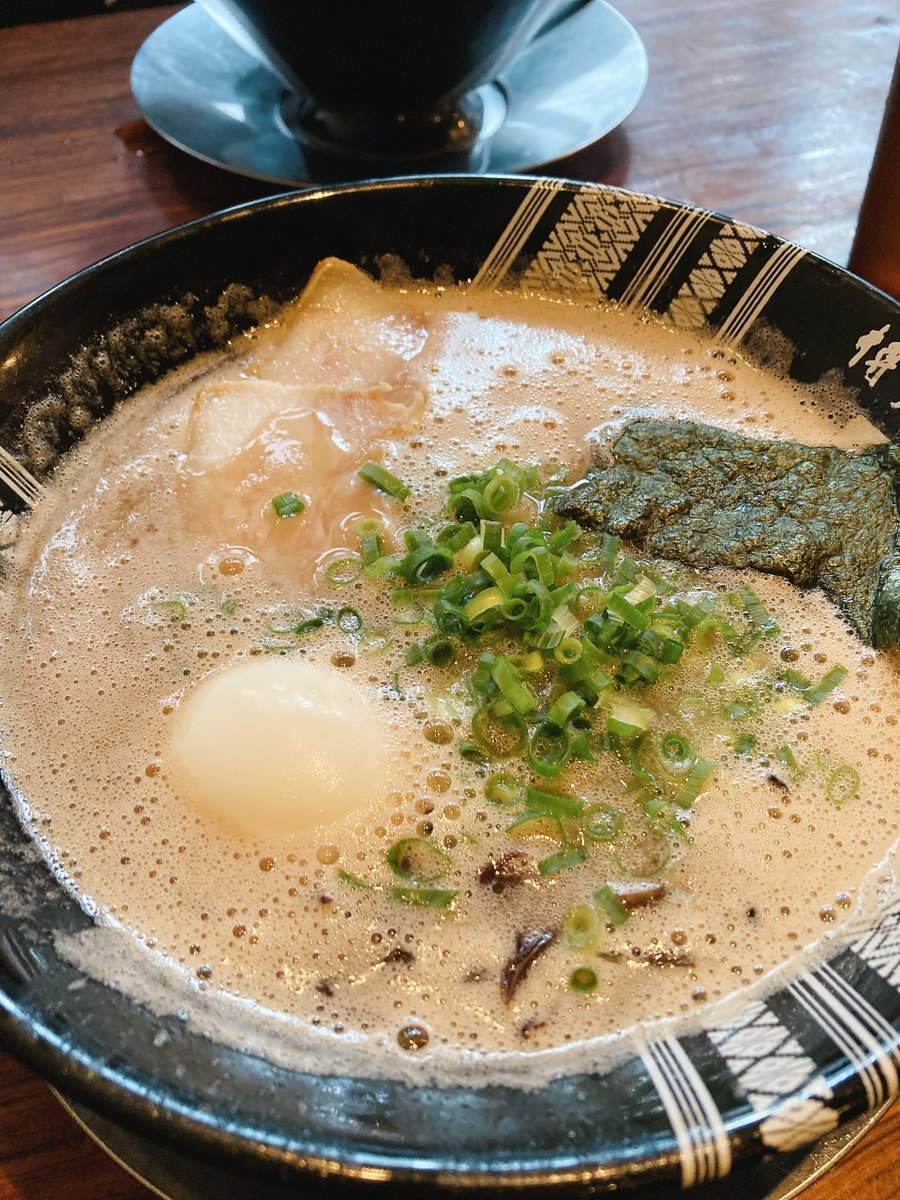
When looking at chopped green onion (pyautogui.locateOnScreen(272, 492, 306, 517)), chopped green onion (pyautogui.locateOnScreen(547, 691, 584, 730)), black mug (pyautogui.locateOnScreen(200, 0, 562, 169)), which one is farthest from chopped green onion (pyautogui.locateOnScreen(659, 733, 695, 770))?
black mug (pyautogui.locateOnScreen(200, 0, 562, 169))

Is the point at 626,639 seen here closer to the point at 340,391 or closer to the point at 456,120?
the point at 340,391

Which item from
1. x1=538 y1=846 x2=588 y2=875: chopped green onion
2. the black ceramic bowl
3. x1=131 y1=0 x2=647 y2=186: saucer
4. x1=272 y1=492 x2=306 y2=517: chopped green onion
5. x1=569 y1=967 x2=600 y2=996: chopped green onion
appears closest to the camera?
the black ceramic bowl

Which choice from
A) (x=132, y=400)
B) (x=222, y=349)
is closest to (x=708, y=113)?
(x=222, y=349)

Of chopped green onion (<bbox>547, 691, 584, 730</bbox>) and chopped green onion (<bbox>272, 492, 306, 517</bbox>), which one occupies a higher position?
chopped green onion (<bbox>547, 691, 584, 730</bbox>)

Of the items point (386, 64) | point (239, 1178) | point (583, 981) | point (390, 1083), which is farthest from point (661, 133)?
point (239, 1178)

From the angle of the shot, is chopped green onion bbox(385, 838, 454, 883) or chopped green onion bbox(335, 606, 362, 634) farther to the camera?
chopped green onion bbox(335, 606, 362, 634)

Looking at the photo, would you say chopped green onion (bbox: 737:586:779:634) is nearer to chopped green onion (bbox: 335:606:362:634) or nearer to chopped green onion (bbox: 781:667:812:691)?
chopped green onion (bbox: 781:667:812:691)

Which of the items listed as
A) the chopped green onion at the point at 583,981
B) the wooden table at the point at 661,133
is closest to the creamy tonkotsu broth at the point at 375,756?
the chopped green onion at the point at 583,981
